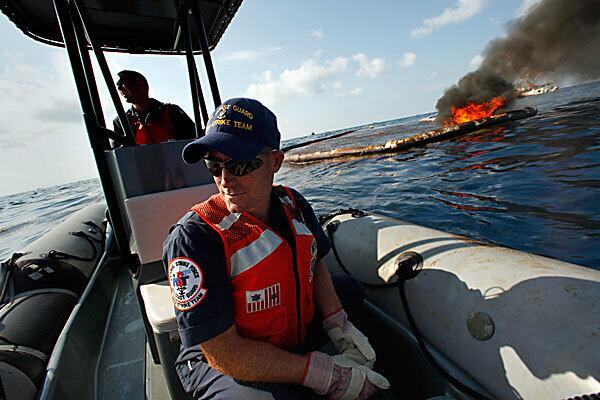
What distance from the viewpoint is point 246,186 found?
146 centimetres

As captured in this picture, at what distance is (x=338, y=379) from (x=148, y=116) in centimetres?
350

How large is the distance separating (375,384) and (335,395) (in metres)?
0.22

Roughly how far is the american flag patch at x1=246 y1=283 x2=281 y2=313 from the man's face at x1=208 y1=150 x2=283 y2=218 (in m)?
0.42

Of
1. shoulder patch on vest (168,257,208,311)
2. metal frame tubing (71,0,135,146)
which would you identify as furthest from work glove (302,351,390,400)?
metal frame tubing (71,0,135,146)

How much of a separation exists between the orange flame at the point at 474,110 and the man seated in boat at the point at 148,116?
98.7 feet

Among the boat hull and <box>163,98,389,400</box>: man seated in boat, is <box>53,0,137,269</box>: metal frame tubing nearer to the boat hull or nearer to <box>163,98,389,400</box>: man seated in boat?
<box>163,98,389,400</box>: man seated in boat

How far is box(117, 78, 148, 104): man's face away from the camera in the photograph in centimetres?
328

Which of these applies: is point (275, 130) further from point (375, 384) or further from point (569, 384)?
point (569, 384)

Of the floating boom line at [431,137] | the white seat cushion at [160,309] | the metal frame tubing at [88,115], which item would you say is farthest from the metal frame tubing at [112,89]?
the floating boom line at [431,137]

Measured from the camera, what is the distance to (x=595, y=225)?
378 cm

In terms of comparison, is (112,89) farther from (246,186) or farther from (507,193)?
(507,193)

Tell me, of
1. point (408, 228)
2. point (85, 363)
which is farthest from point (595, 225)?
point (85, 363)

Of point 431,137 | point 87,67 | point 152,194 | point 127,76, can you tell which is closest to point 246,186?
point 152,194

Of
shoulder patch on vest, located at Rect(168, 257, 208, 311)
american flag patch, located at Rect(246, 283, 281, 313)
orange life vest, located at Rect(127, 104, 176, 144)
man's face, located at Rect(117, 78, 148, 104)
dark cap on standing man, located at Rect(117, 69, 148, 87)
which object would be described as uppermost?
dark cap on standing man, located at Rect(117, 69, 148, 87)
